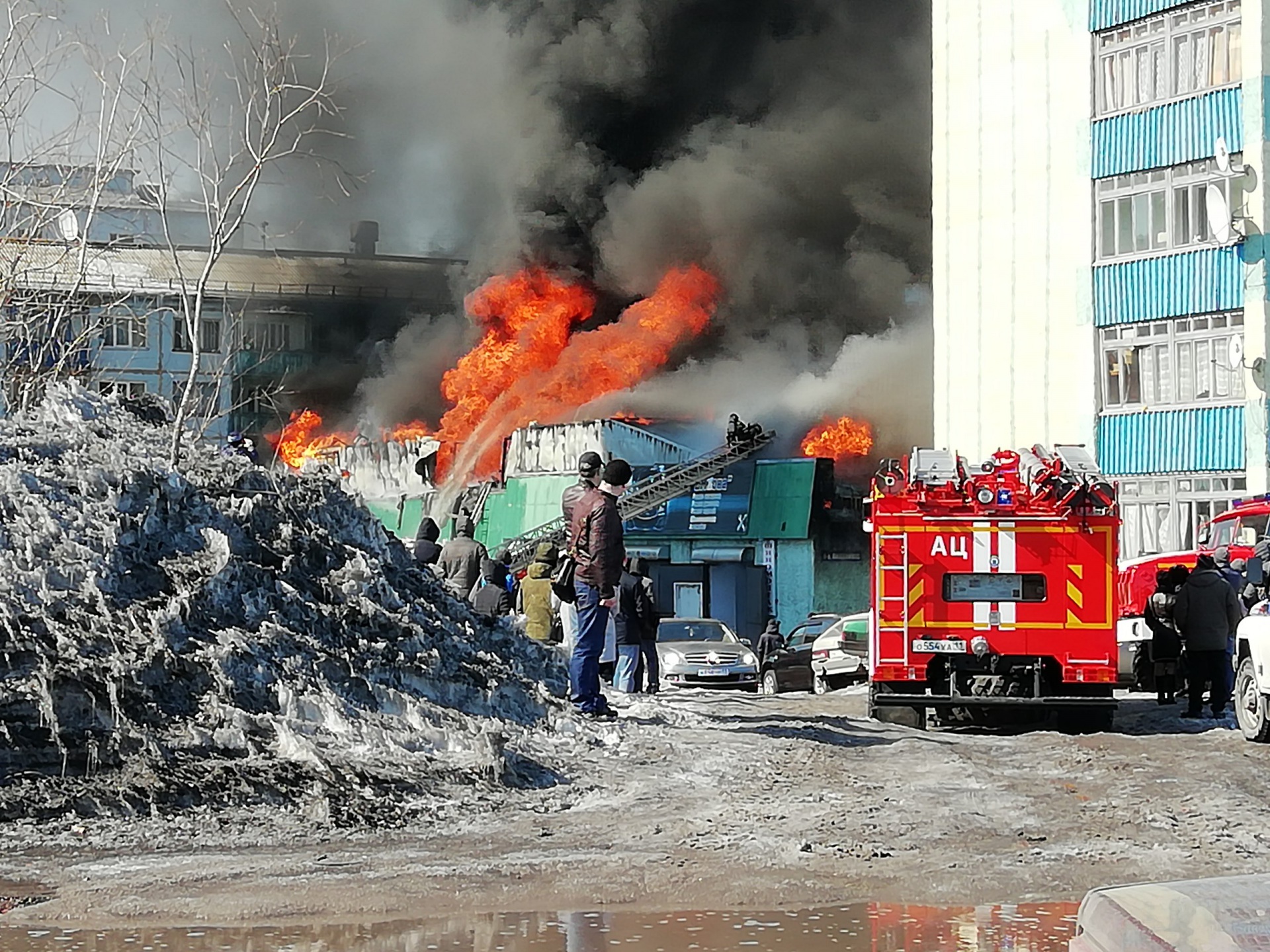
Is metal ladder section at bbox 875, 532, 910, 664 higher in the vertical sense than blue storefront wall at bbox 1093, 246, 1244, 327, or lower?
lower

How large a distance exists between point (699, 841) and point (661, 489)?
120 feet

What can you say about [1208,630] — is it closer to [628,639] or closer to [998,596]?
[998,596]

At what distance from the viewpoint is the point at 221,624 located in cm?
1095

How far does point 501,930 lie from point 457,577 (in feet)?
33.2

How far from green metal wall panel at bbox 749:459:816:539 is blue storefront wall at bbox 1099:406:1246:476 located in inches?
499

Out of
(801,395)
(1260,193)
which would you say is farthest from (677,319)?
(1260,193)

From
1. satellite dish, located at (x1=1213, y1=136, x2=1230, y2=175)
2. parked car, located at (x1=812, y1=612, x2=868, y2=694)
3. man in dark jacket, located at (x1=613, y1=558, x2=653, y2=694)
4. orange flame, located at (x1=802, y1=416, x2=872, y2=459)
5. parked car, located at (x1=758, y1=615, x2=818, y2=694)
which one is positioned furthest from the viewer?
orange flame, located at (x1=802, y1=416, x2=872, y2=459)

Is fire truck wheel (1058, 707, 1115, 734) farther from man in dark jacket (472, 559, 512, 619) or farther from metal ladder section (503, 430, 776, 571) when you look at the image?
metal ladder section (503, 430, 776, 571)

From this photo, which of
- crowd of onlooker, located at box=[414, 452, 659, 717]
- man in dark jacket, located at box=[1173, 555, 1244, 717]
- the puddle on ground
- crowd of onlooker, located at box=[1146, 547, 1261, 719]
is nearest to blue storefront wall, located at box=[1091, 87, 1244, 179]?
crowd of onlooker, located at box=[414, 452, 659, 717]

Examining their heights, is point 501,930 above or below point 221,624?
below

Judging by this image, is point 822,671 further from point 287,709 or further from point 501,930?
point 501,930

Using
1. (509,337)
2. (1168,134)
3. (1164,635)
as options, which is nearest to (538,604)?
(1164,635)

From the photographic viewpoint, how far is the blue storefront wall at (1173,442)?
99.6 ft

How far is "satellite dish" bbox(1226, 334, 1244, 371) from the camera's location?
1177 inches
